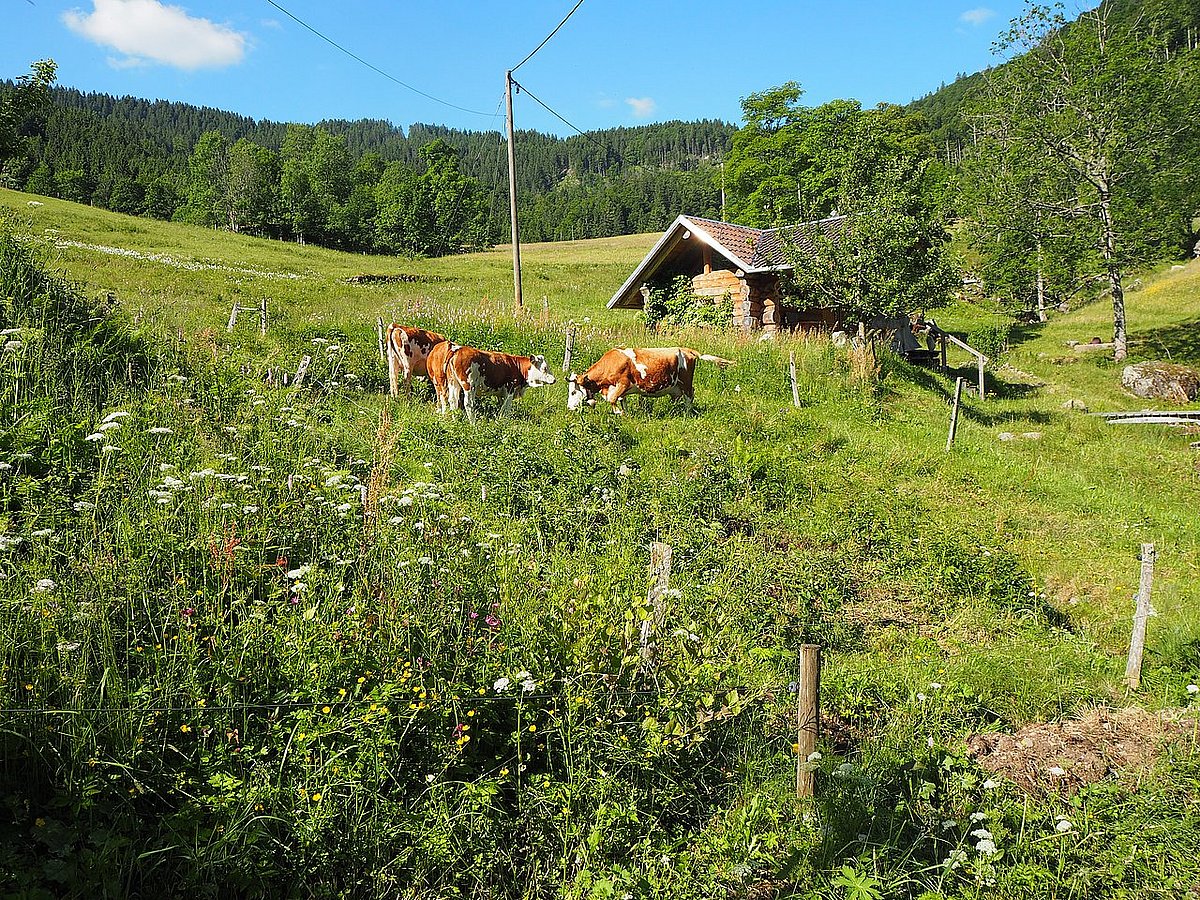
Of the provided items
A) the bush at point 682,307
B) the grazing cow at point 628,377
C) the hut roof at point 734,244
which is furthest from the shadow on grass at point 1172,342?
the grazing cow at point 628,377

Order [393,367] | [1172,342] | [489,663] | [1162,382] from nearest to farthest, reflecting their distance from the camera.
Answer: [489,663] < [393,367] < [1162,382] < [1172,342]

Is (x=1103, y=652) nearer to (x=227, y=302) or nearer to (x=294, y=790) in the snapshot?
(x=294, y=790)

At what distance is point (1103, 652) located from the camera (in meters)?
7.62

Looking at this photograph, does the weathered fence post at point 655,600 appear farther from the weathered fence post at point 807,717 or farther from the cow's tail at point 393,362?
the cow's tail at point 393,362

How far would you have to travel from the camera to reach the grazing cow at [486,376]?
41.8 feet

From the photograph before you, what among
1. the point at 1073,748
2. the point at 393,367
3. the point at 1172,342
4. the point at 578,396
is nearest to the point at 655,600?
the point at 1073,748

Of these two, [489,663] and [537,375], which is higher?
[537,375]

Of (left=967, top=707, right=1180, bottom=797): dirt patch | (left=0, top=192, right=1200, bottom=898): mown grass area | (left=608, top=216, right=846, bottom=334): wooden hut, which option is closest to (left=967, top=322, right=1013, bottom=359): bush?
(left=608, top=216, right=846, bottom=334): wooden hut

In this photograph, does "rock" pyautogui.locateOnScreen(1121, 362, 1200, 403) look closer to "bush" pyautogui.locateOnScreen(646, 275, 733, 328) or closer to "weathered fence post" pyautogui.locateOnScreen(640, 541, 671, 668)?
"bush" pyautogui.locateOnScreen(646, 275, 733, 328)

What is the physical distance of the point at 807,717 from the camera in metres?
4.53

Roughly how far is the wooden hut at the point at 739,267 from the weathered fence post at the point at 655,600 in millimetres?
17528

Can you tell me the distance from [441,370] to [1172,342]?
3156 centimetres

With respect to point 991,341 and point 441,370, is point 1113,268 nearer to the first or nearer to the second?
point 991,341

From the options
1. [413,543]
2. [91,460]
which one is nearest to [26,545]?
[91,460]
